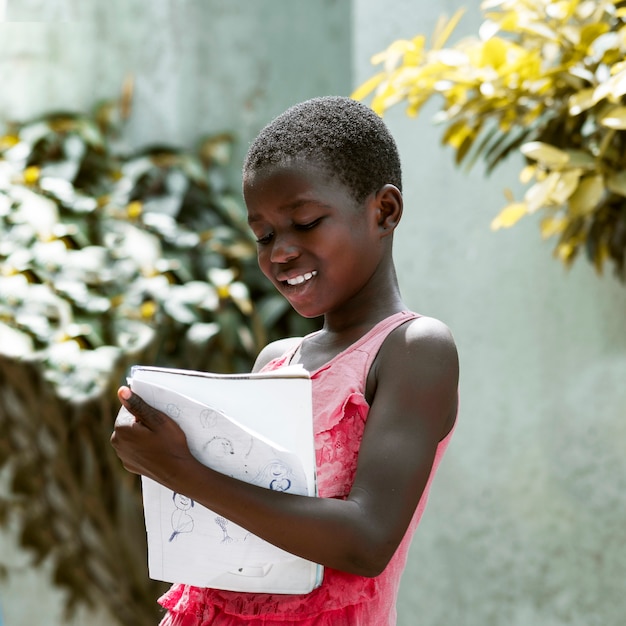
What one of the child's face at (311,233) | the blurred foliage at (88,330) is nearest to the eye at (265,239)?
the child's face at (311,233)

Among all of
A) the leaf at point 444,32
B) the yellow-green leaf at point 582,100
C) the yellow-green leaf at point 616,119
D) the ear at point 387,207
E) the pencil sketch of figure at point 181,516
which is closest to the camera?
the pencil sketch of figure at point 181,516

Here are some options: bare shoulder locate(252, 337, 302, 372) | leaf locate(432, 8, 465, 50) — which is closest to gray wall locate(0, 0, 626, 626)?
leaf locate(432, 8, 465, 50)

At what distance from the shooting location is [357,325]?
1.37 meters

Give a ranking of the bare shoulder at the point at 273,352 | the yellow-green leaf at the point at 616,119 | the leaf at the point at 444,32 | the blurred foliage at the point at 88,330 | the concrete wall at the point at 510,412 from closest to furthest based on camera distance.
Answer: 1. the bare shoulder at the point at 273,352
2. the yellow-green leaf at the point at 616,119
3. the leaf at the point at 444,32
4. the concrete wall at the point at 510,412
5. the blurred foliage at the point at 88,330

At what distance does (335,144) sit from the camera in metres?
1.29

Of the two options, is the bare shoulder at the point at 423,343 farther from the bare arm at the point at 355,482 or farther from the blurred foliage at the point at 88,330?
the blurred foliage at the point at 88,330

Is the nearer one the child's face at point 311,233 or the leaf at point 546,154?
the child's face at point 311,233

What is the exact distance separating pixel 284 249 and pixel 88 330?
9.20 feet

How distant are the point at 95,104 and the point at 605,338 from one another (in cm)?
268

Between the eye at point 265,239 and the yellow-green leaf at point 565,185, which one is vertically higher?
the eye at point 265,239

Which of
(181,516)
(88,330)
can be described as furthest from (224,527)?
(88,330)

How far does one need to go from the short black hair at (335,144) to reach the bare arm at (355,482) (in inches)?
10.8

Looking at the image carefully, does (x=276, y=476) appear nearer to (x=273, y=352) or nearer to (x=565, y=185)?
(x=273, y=352)

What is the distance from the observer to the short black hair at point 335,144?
4.20ft
